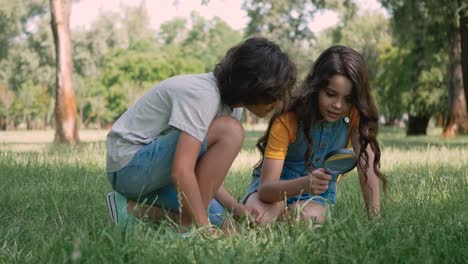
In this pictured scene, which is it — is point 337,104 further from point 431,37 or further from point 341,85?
point 431,37

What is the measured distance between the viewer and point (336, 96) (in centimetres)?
371

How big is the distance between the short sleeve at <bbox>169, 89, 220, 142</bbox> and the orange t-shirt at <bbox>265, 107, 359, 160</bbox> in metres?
0.55

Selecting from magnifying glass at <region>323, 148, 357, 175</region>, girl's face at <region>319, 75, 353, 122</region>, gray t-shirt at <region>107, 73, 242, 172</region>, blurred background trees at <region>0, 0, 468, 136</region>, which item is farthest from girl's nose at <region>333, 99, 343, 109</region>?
blurred background trees at <region>0, 0, 468, 136</region>

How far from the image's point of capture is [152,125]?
3.58 m

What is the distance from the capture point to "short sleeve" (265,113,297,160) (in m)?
3.78

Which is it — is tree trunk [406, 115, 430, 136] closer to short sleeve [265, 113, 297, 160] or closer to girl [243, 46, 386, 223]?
girl [243, 46, 386, 223]

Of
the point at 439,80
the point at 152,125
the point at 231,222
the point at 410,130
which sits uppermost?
the point at 152,125

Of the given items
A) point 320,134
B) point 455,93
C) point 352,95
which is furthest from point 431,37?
point 352,95

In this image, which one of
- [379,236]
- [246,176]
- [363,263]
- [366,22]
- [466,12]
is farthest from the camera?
[366,22]

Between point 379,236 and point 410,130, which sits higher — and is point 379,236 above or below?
above

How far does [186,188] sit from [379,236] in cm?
97

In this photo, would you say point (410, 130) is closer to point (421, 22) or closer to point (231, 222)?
point (421, 22)

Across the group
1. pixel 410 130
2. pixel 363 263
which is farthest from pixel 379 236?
pixel 410 130

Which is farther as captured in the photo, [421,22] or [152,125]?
[421,22]
